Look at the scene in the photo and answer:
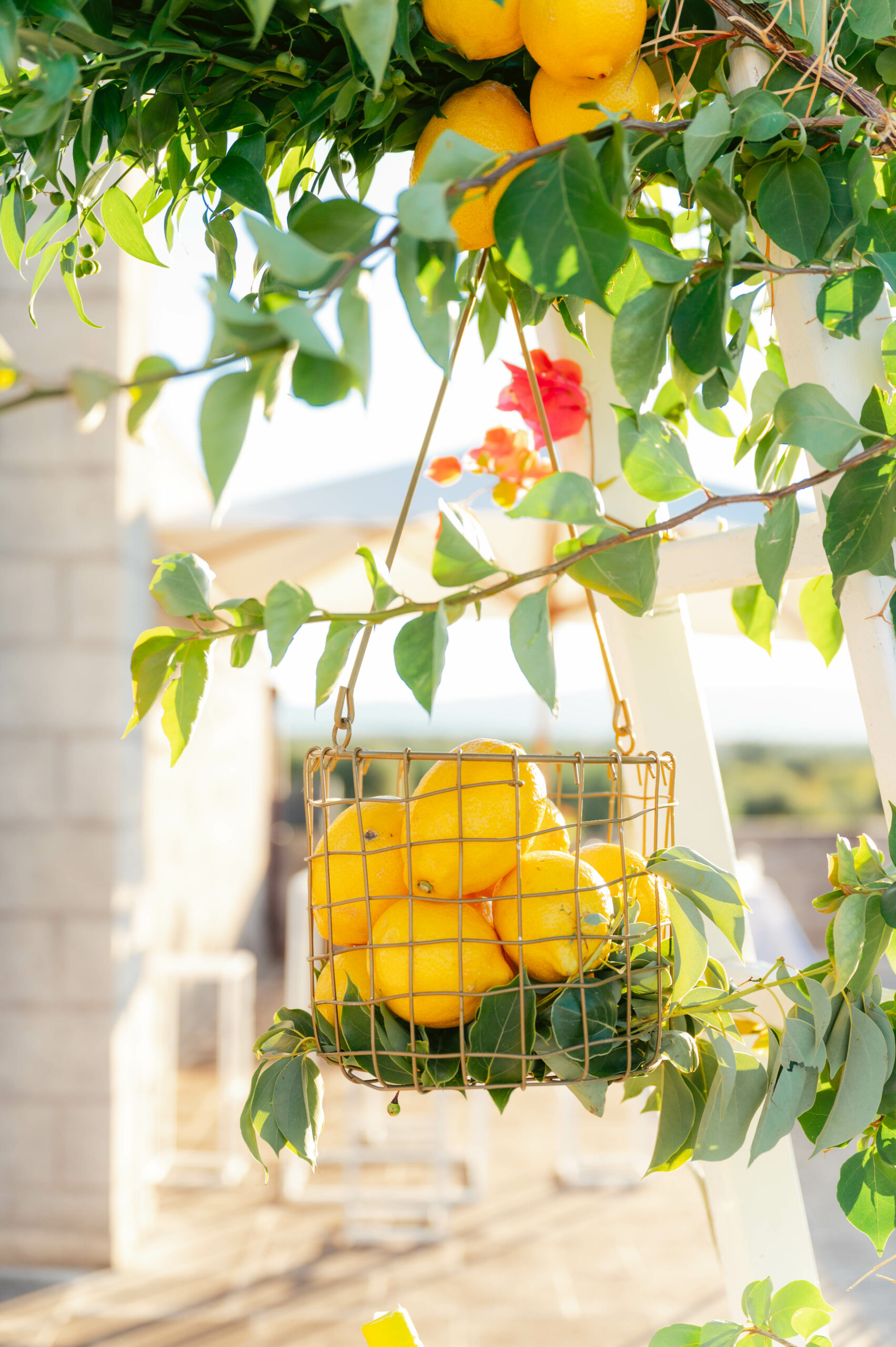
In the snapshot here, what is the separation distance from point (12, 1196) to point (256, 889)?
12.5 ft

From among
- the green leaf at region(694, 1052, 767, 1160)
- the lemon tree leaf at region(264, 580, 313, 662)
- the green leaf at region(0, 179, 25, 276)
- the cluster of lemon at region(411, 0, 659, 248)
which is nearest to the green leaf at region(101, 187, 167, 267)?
the green leaf at region(0, 179, 25, 276)

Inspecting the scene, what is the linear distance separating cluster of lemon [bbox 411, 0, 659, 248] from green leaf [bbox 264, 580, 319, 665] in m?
0.17

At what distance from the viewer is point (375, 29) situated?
306 millimetres

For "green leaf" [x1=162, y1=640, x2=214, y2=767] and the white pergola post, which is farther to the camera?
the white pergola post

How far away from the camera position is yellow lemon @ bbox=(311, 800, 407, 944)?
44 cm

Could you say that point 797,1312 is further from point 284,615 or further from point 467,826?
point 284,615

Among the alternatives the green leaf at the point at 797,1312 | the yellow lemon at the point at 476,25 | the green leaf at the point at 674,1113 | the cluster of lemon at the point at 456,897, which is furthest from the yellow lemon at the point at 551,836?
the yellow lemon at the point at 476,25

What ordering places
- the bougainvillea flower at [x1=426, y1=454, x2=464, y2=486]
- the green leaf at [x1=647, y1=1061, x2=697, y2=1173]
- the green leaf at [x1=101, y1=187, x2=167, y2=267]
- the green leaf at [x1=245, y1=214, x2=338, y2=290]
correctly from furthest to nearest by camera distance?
the bougainvillea flower at [x1=426, y1=454, x2=464, y2=486], the green leaf at [x1=101, y1=187, x2=167, y2=267], the green leaf at [x1=647, y1=1061, x2=697, y2=1173], the green leaf at [x1=245, y1=214, x2=338, y2=290]

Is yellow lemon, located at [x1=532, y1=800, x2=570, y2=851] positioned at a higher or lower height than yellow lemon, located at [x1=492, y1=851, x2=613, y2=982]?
higher

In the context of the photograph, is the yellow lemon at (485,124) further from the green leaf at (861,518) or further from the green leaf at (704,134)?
the green leaf at (861,518)

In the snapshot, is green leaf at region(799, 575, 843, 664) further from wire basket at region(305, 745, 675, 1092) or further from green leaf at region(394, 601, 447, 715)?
green leaf at region(394, 601, 447, 715)

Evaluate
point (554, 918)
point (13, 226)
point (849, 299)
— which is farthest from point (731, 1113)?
point (13, 226)

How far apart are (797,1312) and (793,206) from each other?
49 cm

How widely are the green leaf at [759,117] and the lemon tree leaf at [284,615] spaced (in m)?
0.24
